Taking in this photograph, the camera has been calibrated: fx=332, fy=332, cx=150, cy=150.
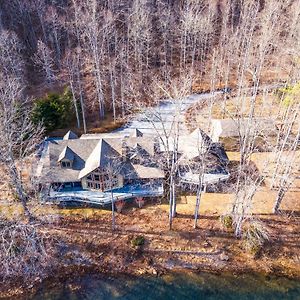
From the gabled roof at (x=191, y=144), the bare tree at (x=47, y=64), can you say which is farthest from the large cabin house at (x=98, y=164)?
the bare tree at (x=47, y=64)

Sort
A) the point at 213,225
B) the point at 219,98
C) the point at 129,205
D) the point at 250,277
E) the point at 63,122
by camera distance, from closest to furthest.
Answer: the point at 250,277
the point at 213,225
the point at 129,205
the point at 63,122
the point at 219,98

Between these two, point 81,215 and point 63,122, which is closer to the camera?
point 81,215

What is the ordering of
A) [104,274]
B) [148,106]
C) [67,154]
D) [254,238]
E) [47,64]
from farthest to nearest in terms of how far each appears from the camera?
[148,106], [47,64], [67,154], [254,238], [104,274]

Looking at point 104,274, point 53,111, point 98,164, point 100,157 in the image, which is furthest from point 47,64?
point 104,274

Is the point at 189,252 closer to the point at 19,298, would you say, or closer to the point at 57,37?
the point at 19,298

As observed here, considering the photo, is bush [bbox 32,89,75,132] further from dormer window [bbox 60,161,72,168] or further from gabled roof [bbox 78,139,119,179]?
gabled roof [bbox 78,139,119,179]

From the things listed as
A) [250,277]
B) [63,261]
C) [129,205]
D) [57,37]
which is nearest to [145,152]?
[129,205]

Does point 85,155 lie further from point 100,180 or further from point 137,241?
point 137,241

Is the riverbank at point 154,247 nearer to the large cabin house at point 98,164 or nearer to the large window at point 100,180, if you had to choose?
the large window at point 100,180
